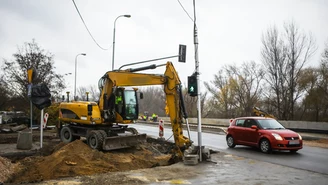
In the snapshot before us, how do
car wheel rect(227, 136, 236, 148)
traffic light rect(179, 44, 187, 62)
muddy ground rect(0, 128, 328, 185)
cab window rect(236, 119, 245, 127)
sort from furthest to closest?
car wheel rect(227, 136, 236, 148)
cab window rect(236, 119, 245, 127)
traffic light rect(179, 44, 187, 62)
muddy ground rect(0, 128, 328, 185)

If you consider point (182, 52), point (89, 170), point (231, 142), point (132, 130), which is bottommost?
point (89, 170)

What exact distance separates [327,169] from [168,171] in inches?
216

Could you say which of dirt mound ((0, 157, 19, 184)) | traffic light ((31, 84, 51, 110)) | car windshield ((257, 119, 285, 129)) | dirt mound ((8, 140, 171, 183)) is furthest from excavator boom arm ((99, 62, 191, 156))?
dirt mound ((0, 157, 19, 184))

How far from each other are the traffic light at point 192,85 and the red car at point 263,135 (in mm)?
4459

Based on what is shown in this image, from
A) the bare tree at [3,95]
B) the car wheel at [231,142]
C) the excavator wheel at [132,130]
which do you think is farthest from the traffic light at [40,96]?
the bare tree at [3,95]

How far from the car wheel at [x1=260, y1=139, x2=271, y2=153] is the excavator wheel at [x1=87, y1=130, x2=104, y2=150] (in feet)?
24.3

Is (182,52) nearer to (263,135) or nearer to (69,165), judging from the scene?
(263,135)

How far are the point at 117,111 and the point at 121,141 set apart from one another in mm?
1791

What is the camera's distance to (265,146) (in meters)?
Answer: 13.8

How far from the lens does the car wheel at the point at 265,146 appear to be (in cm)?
1360

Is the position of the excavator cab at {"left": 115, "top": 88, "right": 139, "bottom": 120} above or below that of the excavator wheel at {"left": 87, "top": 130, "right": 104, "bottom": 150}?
above

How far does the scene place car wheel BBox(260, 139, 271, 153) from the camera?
44.6 ft

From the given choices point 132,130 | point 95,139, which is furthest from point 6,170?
point 132,130

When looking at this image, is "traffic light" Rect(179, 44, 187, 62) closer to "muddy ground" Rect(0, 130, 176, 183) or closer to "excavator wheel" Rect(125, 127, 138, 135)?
"muddy ground" Rect(0, 130, 176, 183)
